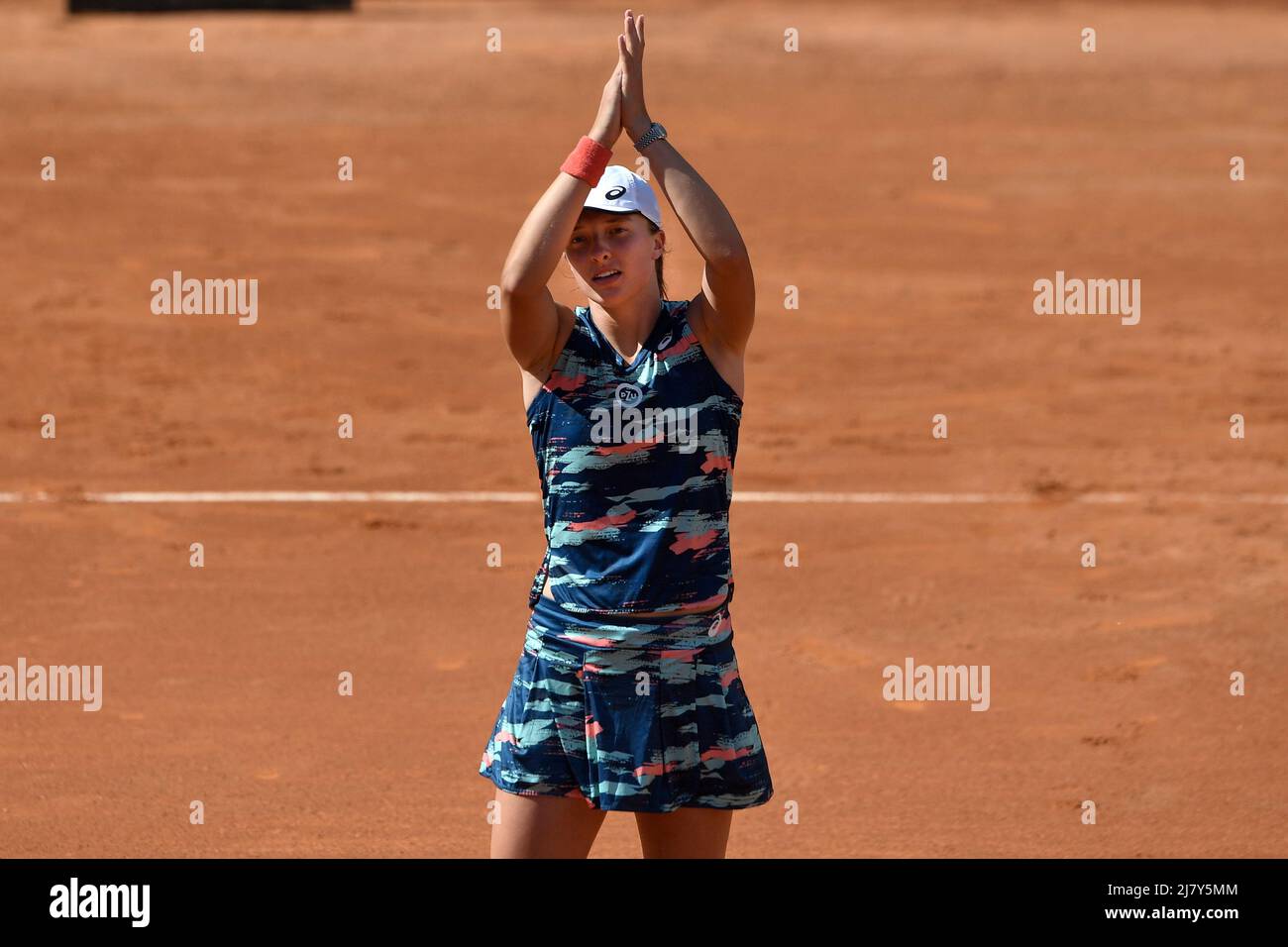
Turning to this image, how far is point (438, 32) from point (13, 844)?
26.9 meters

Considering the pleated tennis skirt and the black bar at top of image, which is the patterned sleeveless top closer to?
the pleated tennis skirt

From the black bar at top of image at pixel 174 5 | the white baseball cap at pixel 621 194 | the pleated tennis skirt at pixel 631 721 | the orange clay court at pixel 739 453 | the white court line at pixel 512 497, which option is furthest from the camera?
the black bar at top of image at pixel 174 5

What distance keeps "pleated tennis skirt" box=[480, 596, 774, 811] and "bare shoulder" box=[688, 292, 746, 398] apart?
0.57m

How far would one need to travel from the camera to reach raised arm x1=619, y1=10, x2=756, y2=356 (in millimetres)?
4418

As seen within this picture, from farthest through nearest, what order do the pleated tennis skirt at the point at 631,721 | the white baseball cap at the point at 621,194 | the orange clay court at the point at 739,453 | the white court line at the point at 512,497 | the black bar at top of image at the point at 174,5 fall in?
the black bar at top of image at the point at 174,5 → the white court line at the point at 512,497 → the orange clay court at the point at 739,453 → the white baseball cap at the point at 621,194 → the pleated tennis skirt at the point at 631,721

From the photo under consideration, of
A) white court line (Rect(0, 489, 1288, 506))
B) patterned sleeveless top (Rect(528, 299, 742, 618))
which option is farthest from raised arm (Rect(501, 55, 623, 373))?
white court line (Rect(0, 489, 1288, 506))

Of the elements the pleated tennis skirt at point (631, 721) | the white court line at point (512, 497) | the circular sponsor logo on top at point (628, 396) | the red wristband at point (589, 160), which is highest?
the red wristband at point (589, 160)

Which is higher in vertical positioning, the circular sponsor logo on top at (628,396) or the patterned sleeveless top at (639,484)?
the circular sponsor logo on top at (628,396)

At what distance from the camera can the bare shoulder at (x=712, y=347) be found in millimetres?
4445

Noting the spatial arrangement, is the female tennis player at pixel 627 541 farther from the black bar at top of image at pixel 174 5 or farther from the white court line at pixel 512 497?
the black bar at top of image at pixel 174 5

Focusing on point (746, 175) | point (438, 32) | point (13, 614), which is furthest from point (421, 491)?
point (438, 32)

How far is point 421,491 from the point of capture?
→ 462 inches

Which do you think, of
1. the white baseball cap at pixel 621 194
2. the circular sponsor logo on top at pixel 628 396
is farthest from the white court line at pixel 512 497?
the circular sponsor logo on top at pixel 628 396

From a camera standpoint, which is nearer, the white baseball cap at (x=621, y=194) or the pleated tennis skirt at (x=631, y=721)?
the pleated tennis skirt at (x=631, y=721)
